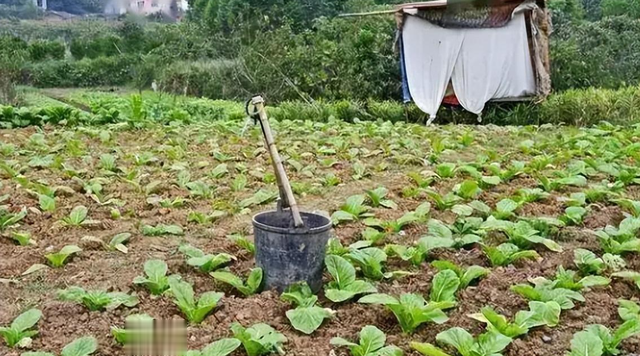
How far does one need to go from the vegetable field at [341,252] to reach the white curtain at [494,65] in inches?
169

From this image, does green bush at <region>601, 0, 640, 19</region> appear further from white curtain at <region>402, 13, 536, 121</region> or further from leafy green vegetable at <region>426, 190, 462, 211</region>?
leafy green vegetable at <region>426, 190, 462, 211</region>

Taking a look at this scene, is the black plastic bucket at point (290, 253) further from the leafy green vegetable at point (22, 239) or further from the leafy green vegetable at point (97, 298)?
the leafy green vegetable at point (22, 239)

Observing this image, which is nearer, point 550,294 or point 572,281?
point 550,294

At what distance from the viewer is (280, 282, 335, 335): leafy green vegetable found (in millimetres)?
2154

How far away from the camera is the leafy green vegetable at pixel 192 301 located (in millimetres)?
2217

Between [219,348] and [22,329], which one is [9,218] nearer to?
[22,329]

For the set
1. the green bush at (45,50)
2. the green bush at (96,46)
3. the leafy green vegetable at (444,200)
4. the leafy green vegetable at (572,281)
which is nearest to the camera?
the leafy green vegetable at (572,281)

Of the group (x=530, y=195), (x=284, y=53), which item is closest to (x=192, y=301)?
(x=530, y=195)

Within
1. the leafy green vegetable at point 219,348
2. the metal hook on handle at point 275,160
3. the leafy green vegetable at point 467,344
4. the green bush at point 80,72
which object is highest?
the metal hook on handle at point 275,160

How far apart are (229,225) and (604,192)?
206cm

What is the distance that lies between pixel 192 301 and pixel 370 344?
2.09 ft

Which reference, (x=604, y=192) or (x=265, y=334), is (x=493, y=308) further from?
(x=604, y=192)

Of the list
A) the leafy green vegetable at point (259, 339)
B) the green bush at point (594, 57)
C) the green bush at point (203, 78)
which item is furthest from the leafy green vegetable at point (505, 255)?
the green bush at point (203, 78)

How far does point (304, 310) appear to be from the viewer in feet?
7.26
